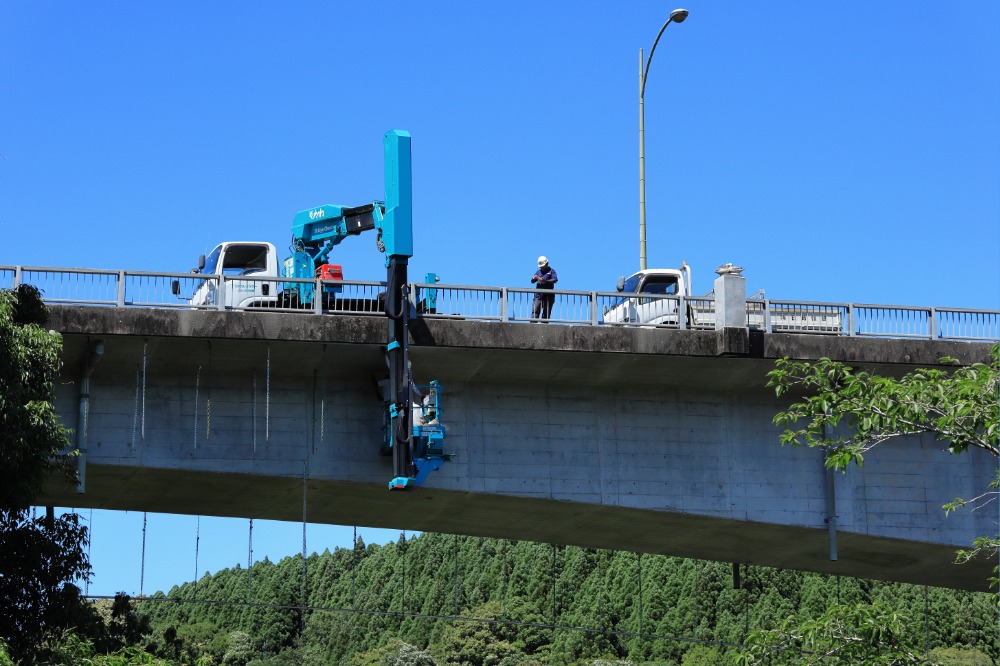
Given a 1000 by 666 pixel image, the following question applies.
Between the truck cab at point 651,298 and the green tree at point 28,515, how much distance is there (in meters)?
11.2

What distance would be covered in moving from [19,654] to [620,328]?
41.2ft

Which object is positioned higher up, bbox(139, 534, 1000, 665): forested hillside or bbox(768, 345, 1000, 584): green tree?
bbox(768, 345, 1000, 584): green tree

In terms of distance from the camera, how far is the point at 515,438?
30719 mm

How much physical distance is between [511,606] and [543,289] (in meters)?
72.1

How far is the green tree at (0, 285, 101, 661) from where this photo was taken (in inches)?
936

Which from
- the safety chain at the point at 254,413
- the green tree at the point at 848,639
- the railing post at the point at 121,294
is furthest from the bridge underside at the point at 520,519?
the green tree at the point at 848,639

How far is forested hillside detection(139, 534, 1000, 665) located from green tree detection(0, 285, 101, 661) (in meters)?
48.5

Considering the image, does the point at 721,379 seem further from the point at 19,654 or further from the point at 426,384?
the point at 19,654

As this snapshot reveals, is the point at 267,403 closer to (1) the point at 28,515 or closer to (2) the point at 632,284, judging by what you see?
(1) the point at 28,515

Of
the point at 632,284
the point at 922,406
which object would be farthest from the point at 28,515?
the point at 632,284

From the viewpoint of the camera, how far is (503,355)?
2961 centimetres

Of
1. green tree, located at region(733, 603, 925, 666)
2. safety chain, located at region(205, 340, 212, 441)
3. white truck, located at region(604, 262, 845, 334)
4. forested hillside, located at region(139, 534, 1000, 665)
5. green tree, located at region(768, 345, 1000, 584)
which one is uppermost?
white truck, located at region(604, 262, 845, 334)

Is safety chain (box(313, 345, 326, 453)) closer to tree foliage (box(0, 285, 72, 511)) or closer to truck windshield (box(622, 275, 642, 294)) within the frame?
tree foliage (box(0, 285, 72, 511))

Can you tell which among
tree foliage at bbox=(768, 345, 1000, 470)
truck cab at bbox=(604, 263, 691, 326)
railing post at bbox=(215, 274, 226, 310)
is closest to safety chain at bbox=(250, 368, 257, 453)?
railing post at bbox=(215, 274, 226, 310)
